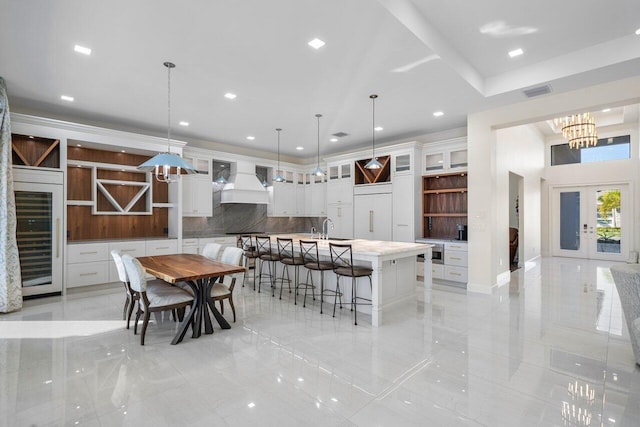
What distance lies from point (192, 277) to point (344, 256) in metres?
1.85

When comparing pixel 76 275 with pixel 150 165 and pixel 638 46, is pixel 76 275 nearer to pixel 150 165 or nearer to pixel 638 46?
pixel 150 165

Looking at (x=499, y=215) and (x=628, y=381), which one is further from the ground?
(x=499, y=215)

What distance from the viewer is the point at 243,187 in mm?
7316

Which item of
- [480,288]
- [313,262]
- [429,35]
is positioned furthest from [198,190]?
[480,288]

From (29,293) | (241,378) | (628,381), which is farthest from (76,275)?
(628,381)

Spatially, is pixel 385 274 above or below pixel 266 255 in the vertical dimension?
below

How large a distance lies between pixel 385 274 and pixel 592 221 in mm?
8372

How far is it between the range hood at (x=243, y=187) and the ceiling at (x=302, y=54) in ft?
6.98

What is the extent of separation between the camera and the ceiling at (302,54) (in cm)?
280

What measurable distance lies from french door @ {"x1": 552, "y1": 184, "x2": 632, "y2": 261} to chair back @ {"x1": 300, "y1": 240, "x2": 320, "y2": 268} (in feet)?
28.4

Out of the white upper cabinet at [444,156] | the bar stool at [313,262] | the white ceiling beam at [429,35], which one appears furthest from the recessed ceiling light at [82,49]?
the white upper cabinet at [444,156]

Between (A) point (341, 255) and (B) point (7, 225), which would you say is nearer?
(A) point (341, 255)

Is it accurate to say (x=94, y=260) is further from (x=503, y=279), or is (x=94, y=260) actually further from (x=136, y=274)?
(x=503, y=279)

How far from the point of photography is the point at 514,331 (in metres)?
3.57
